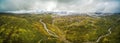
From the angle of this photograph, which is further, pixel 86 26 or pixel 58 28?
pixel 86 26

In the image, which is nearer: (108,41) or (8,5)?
(108,41)

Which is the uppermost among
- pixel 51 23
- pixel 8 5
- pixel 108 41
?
pixel 8 5

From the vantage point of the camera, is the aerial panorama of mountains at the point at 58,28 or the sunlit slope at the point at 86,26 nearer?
the aerial panorama of mountains at the point at 58,28

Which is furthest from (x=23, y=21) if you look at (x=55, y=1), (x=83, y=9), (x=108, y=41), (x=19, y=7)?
(x=108, y=41)

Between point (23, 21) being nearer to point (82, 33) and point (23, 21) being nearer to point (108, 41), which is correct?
point (82, 33)

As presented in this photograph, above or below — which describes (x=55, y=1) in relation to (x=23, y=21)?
above

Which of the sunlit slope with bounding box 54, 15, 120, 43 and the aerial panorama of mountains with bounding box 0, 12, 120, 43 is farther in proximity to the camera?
the sunlit slope with bounding box 54, 15, 120, 43

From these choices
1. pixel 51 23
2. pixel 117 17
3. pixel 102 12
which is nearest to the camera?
pixel 51 23

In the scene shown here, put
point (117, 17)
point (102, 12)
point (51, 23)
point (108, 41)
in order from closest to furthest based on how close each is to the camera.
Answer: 1. point (108, 41)
2. point (51, 23)
3. point (117, 17)
4. point (102, 12)
